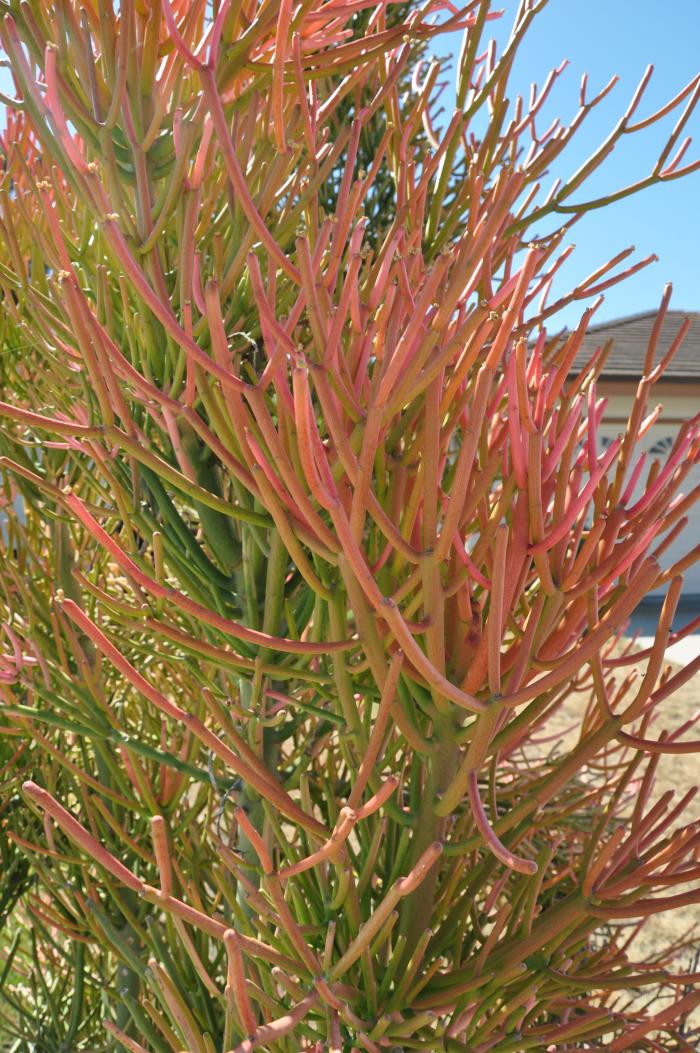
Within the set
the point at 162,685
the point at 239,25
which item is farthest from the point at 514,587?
the point at 162,685

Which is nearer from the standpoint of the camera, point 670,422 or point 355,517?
point 355,517

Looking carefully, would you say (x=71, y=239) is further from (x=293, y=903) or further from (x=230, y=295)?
(x=293, y=903)

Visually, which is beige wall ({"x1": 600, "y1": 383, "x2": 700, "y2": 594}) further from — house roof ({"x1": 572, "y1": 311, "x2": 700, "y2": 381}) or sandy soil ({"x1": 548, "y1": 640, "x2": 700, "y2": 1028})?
sandy soil ({"x1": 548, "y1": 640, "x2": 700, "y2": 1028})

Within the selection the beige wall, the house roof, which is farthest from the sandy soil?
the house roof

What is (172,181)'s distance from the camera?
2.54ft

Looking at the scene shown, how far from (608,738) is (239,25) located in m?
0.74

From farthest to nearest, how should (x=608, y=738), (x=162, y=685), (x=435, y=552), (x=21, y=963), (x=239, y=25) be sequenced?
(x=21, y=963), (x=162, y=685), (x=239, y=25), (x=608, y=738), (x=435, y=552)

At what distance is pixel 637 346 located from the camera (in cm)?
1188

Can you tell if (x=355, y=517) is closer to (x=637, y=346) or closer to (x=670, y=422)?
(x=670, y=422)

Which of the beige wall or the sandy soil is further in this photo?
the beige wall

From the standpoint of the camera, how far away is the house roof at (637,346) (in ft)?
33.7

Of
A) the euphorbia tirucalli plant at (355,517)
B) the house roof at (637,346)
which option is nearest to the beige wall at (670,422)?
the house roof at (637,346)

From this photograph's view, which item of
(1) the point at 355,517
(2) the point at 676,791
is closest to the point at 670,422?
(2) the point at 676,791

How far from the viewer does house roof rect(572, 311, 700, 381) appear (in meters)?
10.3
